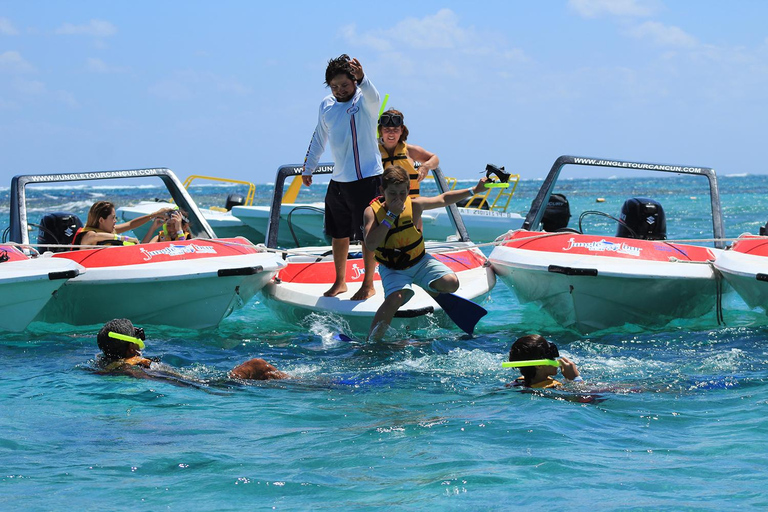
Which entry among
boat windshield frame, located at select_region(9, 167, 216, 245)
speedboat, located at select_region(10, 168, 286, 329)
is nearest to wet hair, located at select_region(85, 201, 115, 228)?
boat windshield frame, located at select_region(9, 167, 216, 245)

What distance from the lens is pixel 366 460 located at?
4867mm

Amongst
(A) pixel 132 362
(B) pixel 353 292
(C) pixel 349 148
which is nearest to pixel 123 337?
(A) pixel 132 362

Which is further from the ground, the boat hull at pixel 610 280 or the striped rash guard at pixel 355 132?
the striped rash guard at pixel 355 132

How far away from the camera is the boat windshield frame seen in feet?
30.0

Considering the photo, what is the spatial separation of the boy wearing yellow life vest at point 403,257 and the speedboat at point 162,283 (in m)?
1.49

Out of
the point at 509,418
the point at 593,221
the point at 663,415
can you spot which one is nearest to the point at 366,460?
the point at 509,418

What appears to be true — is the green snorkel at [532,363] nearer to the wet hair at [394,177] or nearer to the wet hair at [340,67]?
the wet hair at [394,177]

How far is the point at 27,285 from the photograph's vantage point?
7.65 m

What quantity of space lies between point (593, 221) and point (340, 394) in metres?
28.0

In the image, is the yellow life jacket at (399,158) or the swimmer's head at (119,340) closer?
the swimmer's head at (119,340)

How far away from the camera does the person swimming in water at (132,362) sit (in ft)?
21.6

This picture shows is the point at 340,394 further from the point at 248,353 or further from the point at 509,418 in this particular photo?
the point at 248,353

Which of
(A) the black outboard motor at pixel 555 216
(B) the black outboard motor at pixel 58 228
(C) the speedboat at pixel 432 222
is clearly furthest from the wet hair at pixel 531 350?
(C) the speedboat at pixel 432 222

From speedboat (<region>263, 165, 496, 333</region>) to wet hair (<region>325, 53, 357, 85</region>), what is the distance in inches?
72.1
